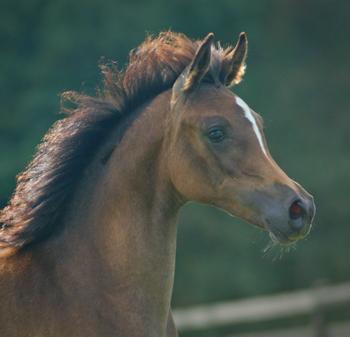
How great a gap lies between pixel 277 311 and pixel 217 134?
20.7 ft

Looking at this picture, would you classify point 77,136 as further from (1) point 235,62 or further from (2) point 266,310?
(2) point 266,310

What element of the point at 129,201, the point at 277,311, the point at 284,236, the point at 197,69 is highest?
the point at 197,69

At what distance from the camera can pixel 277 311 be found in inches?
419

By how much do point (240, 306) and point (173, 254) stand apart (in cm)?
666

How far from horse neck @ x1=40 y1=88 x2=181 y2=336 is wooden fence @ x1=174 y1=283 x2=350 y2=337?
6.09 m

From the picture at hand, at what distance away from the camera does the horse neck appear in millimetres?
4586

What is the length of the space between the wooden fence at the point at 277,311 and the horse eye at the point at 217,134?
6.20 meters

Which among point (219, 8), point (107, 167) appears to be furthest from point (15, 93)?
point (107, 167)

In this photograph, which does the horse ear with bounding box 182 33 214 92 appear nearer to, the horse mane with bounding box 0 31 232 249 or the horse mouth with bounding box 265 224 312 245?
the horse mane with bounding box 0 31 232 249

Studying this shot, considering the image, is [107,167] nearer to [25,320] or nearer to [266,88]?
[25,320]

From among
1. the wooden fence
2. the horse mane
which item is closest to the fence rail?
the wooden fence

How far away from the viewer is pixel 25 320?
4.48m

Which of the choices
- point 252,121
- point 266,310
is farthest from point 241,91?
point 252,121

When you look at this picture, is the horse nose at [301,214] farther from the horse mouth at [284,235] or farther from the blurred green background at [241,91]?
the blurred green background at [241,91]
